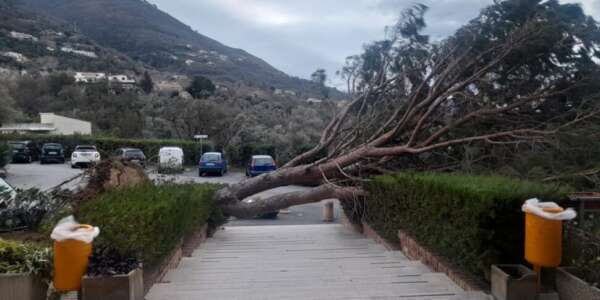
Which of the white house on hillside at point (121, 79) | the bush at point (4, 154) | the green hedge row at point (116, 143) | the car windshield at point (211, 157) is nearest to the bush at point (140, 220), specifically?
the bush at point (4, 154)

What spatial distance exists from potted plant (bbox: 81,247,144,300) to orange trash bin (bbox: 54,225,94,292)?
0.08 m

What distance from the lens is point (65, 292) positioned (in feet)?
14.1

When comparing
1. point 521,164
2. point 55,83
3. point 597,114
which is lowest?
point 521,164

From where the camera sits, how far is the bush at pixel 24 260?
4270 millimetres

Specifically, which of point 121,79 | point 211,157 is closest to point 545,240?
point 211,157

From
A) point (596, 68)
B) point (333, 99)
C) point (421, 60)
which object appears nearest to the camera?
point (596, 68)

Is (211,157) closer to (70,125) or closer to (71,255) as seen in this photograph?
(70,125)

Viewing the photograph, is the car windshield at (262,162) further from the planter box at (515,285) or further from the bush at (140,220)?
the planter box at (515,285)

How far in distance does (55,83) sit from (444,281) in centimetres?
6552

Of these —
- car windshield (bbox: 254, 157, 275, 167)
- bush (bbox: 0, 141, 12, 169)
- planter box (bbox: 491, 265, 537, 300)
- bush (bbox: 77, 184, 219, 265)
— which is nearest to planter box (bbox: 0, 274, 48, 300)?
bush (bbox: 77, 184, 219, 265)

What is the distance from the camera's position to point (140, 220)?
15.9 ft

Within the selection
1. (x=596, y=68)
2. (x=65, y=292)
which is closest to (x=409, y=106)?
(x=596, y=68)

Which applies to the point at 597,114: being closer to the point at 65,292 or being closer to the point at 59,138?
the point at 65,292

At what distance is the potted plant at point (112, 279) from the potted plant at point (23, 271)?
38 cm
